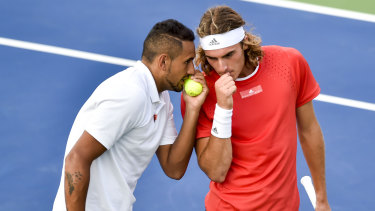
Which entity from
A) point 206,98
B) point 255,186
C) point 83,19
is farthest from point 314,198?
point 83,19

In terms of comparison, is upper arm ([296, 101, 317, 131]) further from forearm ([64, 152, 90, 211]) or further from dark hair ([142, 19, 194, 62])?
forearm ([64, 152, 90, 211])

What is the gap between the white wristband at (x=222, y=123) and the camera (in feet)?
17.3

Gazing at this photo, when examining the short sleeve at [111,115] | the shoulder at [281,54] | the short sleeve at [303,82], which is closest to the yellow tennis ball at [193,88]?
the short sleeve at [111,115]

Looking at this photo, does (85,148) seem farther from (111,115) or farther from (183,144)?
(183,144)

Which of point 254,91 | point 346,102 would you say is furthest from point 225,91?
point 346,102

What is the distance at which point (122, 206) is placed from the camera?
5566mm

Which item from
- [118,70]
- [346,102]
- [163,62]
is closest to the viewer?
[163,62]

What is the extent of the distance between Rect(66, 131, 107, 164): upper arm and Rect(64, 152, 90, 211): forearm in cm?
3

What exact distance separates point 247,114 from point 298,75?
0.55 meters

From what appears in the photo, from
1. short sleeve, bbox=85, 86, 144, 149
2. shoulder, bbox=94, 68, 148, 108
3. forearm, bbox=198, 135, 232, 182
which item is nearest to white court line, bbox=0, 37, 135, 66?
forearm, bbox=198, 135, 232, 182

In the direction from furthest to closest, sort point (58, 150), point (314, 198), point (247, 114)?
1. point (58, 150)
2. point (314, 198)
3. point (247, 114)

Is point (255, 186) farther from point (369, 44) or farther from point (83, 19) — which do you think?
point (83, 19)

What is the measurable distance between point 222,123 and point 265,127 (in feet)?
1.43

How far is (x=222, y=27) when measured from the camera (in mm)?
5395
